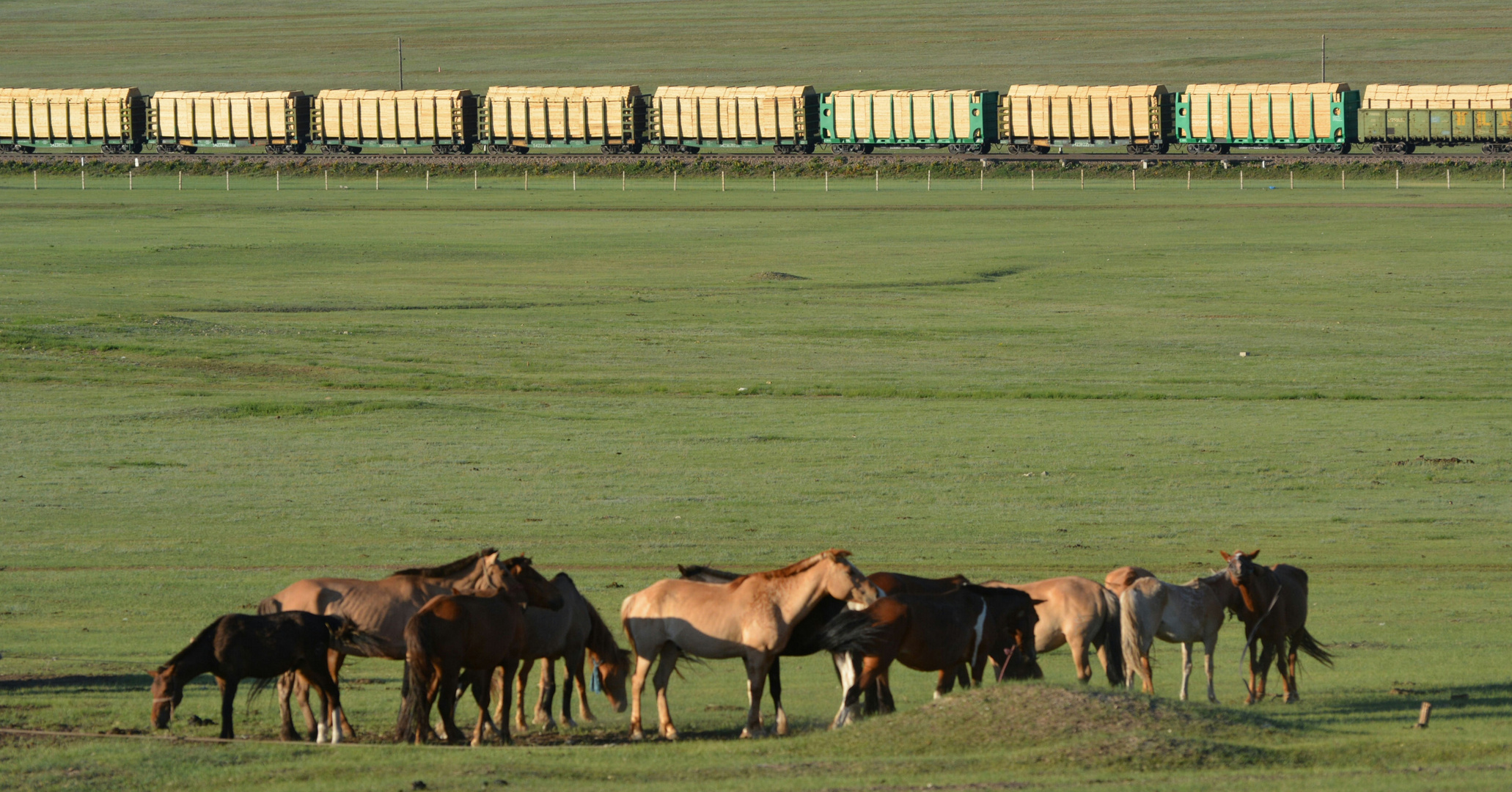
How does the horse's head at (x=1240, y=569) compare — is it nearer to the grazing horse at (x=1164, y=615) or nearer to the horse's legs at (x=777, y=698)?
the grazing horse at (x=1164, y=615)

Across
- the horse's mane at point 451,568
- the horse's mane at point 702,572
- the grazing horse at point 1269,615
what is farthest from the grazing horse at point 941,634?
the horse's mane at point 451,568

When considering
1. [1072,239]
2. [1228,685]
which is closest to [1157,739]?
[1228,685]

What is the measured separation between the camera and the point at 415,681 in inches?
498

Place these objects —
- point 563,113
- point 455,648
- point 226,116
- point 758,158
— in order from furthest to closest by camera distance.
A: point 226,116
point 563,113
point 758,158
point 455,648

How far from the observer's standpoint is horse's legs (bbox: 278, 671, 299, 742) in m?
13.2

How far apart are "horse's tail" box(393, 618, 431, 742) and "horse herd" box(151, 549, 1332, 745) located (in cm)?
1

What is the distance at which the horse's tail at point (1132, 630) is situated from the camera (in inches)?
555

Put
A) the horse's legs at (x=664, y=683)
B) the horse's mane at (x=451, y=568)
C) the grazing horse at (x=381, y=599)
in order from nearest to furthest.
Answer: the horse's legs at (x=664, y=683) → the grazing horse at (x=381, y=599) → the horse's mane at (x=451, y=568)

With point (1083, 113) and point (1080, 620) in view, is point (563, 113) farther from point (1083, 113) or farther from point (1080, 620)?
point (1080, 620)

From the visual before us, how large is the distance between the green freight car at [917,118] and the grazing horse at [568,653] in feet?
259

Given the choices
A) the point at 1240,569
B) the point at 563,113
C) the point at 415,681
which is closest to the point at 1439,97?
the point at 563,113

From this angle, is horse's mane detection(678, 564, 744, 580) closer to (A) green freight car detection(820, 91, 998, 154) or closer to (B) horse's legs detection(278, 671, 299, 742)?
(B) horse's legs detection(278, 671, 299, 742)

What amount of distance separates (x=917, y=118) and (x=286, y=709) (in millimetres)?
81482

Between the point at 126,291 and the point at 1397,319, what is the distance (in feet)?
103
